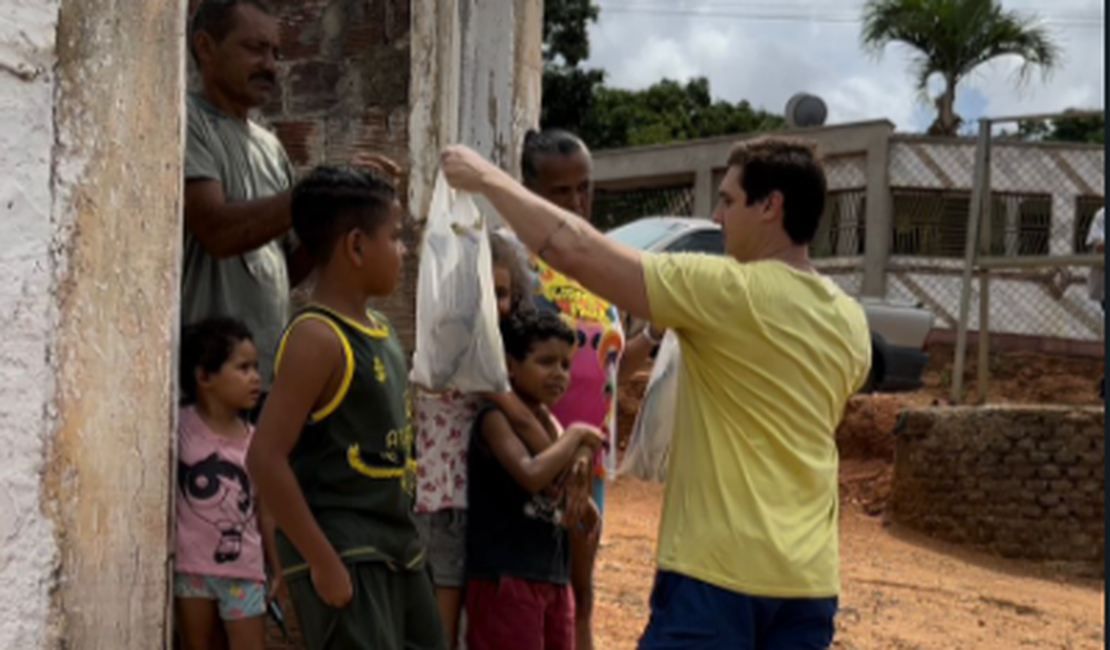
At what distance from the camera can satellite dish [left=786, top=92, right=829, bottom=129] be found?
2234 centimetres

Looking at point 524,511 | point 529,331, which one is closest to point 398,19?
point 529,331

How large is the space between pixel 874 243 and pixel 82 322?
18.2 meters

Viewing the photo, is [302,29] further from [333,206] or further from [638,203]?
[638,203]

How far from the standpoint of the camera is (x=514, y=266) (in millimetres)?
4125

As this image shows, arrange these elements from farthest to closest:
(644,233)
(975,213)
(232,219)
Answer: (644,233) → (975,213) → (232,219)

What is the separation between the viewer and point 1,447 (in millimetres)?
2627

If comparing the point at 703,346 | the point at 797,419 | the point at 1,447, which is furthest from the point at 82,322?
the point at 797,419

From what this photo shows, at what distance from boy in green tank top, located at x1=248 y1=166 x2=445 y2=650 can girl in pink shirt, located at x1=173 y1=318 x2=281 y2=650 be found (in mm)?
254

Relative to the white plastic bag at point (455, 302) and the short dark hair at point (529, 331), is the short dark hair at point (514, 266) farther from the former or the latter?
the white plastic bag at point (455, 302)

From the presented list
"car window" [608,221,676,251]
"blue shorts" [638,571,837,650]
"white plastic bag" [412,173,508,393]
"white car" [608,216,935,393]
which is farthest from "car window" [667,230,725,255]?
"blue shorts" [638,571,837,650]

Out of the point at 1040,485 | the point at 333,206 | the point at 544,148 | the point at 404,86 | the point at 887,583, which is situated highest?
the point at 404,86

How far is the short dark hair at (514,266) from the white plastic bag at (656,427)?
40 cm

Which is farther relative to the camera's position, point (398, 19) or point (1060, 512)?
point (1060, 512)

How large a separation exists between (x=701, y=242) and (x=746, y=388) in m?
10.6
